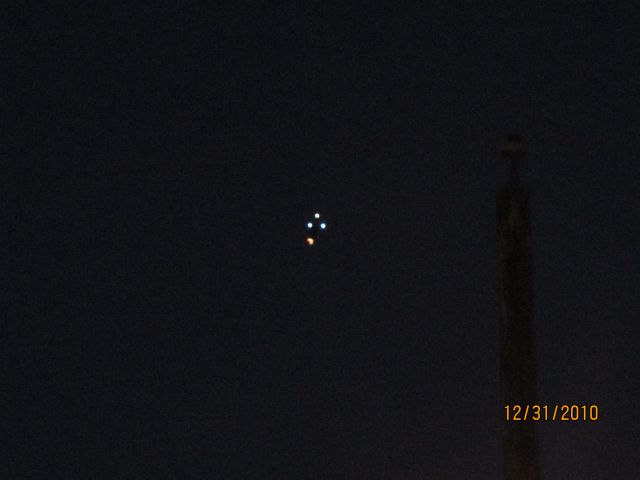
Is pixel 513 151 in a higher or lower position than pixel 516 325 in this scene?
higher

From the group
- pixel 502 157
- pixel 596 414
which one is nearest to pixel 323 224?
pixel 596 414

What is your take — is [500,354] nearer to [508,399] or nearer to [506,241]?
[508,399]

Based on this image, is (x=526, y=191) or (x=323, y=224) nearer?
(x=526, y=191)

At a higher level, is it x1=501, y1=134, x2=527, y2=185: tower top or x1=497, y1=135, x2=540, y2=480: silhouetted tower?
x1=501, y1=134, x2=527, y2=185: tower top

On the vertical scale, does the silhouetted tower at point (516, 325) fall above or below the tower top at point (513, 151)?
below
